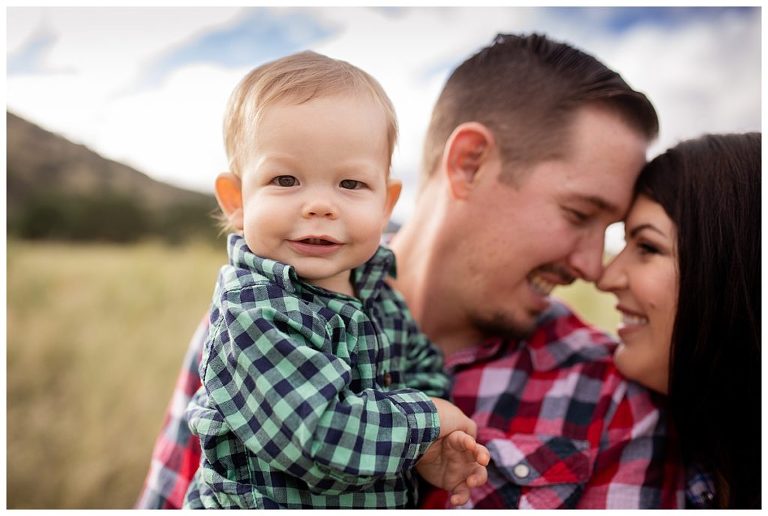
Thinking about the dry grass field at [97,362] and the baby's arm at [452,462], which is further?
the dry grass field at [97,362]

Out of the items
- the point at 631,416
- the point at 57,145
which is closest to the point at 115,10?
the point at 631,416

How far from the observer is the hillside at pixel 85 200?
966 centimetres

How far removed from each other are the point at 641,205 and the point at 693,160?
20 centimetres

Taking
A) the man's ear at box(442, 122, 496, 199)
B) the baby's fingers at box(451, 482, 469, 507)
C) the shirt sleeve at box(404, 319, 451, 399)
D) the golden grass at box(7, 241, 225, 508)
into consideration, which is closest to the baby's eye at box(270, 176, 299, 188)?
the shirt sleeve at box(404, 319, 451, 399)

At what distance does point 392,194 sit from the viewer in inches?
67.3

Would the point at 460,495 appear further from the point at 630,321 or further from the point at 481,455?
the point at 630,321

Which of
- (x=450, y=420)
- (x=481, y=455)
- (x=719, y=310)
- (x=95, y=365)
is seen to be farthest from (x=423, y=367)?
(x=95, y=365)

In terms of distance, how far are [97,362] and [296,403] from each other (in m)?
4.15

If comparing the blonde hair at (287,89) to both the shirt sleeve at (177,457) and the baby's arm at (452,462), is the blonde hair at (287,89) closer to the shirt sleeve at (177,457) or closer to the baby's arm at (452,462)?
the baby's arm at (452,462)

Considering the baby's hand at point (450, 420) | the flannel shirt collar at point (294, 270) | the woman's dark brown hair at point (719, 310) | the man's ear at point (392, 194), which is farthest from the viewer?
the woman's dark brown hair at point (719, 310)

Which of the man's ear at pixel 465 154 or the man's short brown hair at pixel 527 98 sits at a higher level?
the man's short brown hair at pixel 527 98

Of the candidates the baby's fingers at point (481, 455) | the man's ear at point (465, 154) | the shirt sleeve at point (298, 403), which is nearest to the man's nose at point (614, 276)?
the man's ear at point (465, 154)

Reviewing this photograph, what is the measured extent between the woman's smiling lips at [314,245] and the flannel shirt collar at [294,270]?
48mm

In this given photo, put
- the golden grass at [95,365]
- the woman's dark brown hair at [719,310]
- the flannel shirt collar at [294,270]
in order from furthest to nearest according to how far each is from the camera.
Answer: the golden grass at [95,365]
the woman's dark brown hair at [719,310]
the flannel shirt collar at [294,270]
